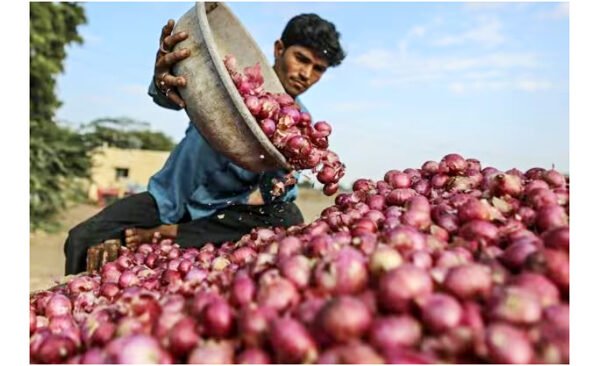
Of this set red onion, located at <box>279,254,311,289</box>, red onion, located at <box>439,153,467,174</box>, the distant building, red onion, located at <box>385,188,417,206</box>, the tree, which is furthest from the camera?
the distant building

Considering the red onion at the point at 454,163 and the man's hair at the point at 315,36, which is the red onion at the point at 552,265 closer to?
the red onion at the point at 454,163

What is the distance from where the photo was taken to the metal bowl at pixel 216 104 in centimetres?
201

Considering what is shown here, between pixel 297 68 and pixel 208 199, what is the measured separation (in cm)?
94

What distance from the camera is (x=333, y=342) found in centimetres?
85

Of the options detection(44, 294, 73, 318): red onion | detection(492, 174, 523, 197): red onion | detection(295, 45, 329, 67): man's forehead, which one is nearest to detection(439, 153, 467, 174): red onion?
detection(492, 174, 523, 197): red onion

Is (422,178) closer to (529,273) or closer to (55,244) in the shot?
(529,273)

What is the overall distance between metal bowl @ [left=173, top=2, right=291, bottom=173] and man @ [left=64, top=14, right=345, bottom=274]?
2.61ft

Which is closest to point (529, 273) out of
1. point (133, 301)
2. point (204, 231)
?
point (133, 301)

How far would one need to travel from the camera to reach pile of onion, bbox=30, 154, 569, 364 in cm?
83

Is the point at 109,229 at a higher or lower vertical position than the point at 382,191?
lower

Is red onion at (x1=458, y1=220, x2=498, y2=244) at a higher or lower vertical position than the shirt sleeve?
lower

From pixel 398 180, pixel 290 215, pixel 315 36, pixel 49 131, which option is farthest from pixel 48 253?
pixel 398 180

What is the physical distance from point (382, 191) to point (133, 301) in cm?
88

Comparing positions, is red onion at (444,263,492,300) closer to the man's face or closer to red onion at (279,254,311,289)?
red onion at (279,254,311,289)
